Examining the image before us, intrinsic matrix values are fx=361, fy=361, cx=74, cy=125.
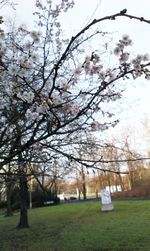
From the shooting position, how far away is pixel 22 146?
413cm

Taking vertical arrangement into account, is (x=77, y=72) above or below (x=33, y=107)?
above

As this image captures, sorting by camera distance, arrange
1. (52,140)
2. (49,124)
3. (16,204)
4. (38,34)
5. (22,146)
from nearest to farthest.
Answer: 1. (49,124)
2. (22,146)
3. (38,34)
4. (52,140)
5. (16,204)

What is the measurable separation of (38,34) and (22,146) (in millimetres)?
1402

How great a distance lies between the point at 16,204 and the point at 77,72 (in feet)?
117

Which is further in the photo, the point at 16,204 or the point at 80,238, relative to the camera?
the point at 16,204

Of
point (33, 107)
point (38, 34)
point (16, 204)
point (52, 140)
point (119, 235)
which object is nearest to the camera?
point (33, 107)

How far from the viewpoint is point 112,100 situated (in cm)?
432

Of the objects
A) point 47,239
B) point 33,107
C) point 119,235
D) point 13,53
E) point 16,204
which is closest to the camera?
point 33,107

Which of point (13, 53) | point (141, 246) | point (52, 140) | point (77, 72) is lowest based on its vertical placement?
point (141, 246)

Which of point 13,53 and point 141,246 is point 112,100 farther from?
point 141,246

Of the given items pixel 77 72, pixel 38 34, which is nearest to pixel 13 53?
pixel 38 34

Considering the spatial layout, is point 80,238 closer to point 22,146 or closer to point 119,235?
point 119,235

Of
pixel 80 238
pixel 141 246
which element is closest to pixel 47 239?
pixel 80 238

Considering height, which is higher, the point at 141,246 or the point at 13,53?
the point at 13,53
